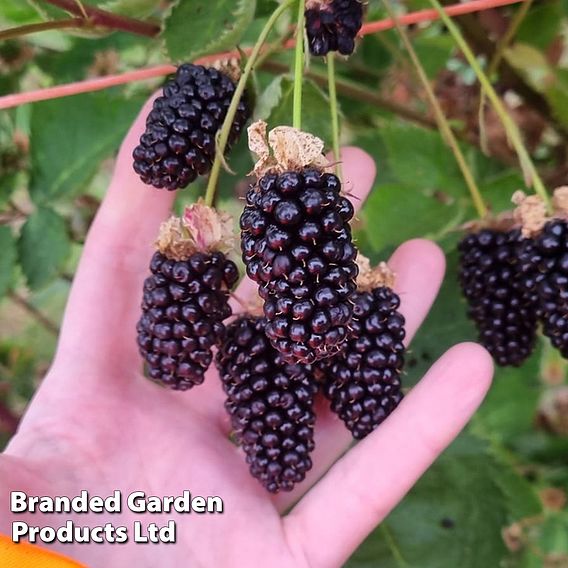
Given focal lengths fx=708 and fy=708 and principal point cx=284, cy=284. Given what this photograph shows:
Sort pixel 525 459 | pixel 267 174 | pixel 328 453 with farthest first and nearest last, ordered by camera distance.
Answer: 1. pixel 525 459
2. pixel 328 453
3. pixel 267 174

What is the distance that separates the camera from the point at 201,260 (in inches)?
26.8

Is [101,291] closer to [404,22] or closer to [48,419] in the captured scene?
[48,419]

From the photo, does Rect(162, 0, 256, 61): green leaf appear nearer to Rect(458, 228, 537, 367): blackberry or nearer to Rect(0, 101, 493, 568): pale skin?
Rect(0, 101, 493, 568): pale skin

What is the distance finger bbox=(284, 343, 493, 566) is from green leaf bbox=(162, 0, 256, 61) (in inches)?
17.1

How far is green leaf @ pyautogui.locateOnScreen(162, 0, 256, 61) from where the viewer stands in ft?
2.53

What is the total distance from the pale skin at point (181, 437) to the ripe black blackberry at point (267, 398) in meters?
0.12

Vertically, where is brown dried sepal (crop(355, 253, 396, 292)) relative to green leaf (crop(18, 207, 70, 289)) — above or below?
above

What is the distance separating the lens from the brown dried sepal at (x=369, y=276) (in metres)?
0.73

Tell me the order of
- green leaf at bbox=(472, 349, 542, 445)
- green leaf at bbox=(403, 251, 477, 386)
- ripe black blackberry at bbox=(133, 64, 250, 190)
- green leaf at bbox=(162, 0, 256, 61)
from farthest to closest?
green leaf at bbox=(472, 349, 542, 445)
green leaf at bbox=(403, 251, 477, 386)
green leaf at bbox=(162, 0, 256, 61)
ripe black blackberry at bbox=(133, 64, 250, 190)

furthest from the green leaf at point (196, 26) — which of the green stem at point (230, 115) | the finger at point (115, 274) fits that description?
the finger at point (115, 274)

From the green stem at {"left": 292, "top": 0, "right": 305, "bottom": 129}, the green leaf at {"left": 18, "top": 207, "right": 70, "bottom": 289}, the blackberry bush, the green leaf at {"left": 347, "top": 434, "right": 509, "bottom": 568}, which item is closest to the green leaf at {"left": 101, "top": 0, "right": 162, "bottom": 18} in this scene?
the green stem at {"left": 292, "top": 0, "right": 305, "bottom": 129}

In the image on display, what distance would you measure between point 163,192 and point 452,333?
46cm

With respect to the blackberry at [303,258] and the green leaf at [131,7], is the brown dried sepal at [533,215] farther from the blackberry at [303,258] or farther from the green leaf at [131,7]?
the green leaf at [131,7]

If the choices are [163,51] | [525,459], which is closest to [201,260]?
[163,51]
